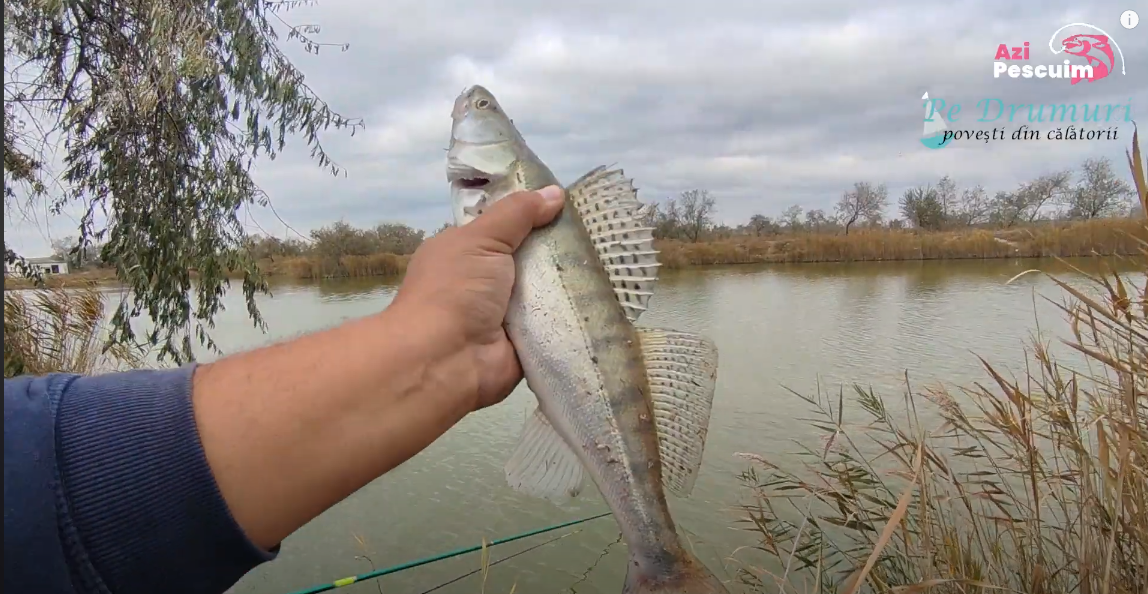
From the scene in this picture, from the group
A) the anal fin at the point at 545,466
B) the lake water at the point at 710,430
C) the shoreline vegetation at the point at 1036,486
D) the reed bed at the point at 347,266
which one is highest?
the reed bed at the point at 347,266

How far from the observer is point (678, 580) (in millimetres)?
1778

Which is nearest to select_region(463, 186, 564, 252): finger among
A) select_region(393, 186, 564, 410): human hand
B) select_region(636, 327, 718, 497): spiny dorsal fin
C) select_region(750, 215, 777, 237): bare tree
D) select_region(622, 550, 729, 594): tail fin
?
select_region(393, 186, 564, 410): human hand

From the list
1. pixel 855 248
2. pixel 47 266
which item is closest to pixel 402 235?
pixel 47 266

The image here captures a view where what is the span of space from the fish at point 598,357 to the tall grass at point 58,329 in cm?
577

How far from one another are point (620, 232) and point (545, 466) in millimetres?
767

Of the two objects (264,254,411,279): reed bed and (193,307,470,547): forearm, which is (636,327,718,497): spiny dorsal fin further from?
(264,254,411,279): reed bed

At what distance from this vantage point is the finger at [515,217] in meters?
1.82

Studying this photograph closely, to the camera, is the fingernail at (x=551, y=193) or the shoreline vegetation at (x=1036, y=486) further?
the shoreline vegetation at (x=1036, y=486)

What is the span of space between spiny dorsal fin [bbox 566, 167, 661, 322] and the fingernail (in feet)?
0.24

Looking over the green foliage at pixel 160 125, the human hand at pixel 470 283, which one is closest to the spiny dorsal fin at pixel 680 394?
the human hand at pixel 470 283

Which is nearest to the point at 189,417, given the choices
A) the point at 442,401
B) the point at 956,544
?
the point at 442,401

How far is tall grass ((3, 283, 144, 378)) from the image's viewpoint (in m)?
5.98

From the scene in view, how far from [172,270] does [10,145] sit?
1.58 m

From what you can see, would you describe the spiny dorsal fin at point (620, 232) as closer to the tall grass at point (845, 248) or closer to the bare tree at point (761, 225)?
the tall grass at point (845, 248)
